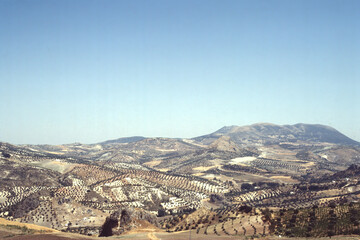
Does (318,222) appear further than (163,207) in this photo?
No

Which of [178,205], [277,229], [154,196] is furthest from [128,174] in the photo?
[277,229]

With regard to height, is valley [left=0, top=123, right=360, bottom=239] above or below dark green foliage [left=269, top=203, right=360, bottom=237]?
below

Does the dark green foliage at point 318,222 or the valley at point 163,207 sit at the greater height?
the dark green foliage at point 318,222

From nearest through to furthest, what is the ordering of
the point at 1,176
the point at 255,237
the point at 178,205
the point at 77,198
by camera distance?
the point at 255,237 < the point at 77,198 < the point at 178,205 < the point at 1,176

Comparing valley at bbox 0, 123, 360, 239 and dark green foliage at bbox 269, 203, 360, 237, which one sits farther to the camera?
valley at bbox 0, 123, 360, 239

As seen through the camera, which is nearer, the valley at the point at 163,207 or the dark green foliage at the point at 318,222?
the dark green foliage at the point at 318,222

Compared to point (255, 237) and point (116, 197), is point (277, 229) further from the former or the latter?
point (116, 197)

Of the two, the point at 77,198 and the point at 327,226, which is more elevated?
the point at 327,226

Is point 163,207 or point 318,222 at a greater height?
point 318,222

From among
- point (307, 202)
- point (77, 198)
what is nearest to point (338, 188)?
point (307, 202)

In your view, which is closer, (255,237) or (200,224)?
(255,237)

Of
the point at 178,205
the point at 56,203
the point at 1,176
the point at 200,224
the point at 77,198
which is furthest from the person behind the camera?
the point at 1,176
